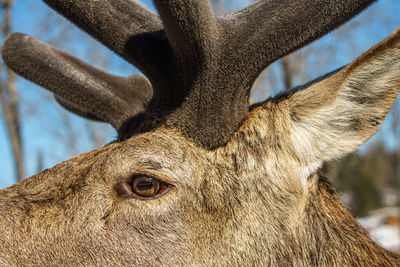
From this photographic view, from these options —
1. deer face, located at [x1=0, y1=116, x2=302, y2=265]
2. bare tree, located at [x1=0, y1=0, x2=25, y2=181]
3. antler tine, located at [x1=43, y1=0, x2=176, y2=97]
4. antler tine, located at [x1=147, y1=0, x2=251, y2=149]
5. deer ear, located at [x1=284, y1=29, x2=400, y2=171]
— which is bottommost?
deer face, located at [x1=0, y1=116, x2=302, y2=265]

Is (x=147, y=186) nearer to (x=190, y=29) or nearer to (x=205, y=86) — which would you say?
(x=205, y=86)

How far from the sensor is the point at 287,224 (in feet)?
8.45

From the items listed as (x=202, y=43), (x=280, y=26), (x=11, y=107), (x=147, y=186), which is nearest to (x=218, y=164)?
(x=147, y=186)

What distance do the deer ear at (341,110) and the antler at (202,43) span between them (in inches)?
13.5

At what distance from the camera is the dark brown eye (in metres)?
2.50

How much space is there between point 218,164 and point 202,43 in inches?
31.7

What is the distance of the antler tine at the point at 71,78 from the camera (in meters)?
3.70

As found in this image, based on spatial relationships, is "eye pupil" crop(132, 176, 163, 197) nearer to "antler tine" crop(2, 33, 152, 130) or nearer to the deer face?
the deer face

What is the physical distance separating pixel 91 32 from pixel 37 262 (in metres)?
1.59

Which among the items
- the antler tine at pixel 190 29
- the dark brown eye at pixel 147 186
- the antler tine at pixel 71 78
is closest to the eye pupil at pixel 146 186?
the dark brown eye at pixel 147 186

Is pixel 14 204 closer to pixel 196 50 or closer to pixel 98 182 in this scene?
pixel 98 182

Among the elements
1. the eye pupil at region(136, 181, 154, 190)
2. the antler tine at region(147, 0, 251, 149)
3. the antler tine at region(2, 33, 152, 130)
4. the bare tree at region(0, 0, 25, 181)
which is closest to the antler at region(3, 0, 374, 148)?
the antler tine at region(147, 0, 251, 149)

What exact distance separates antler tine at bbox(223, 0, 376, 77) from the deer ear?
0.31m

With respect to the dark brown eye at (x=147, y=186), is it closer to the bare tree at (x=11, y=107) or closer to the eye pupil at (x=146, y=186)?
the eye pupil at (x=146, y=186)
